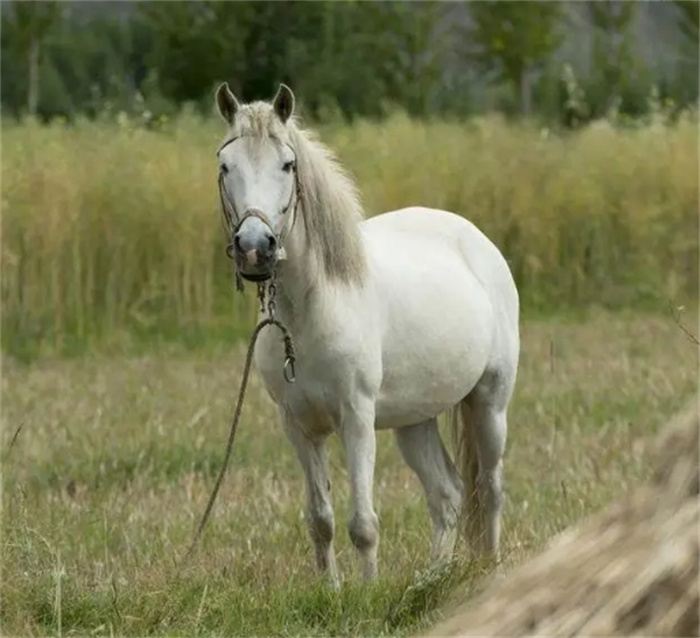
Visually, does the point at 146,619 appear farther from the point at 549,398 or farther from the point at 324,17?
the point at 324,17

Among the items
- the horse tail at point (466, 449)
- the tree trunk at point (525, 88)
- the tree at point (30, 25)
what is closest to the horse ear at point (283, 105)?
the horse tail at point (466, 449)

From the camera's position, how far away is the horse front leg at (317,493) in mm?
7133

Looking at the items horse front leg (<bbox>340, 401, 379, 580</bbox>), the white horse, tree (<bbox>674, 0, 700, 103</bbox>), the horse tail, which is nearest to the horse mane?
the white horse

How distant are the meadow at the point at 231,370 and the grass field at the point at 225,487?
0.06 feet

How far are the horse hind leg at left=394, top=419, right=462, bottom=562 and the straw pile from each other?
558cm

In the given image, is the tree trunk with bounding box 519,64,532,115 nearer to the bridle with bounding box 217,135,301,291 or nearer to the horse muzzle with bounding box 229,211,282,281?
the bridle with bounding box 217,135,301,291

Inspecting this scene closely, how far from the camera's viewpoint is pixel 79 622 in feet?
19.8

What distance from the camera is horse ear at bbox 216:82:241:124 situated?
685cm

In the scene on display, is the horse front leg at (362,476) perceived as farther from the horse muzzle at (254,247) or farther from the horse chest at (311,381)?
the horse muzzle at (254,247)

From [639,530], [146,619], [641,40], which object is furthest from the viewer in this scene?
[641,40]

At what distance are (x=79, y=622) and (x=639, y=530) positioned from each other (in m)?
4.01

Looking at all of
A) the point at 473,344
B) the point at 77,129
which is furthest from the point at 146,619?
the point at 77,129

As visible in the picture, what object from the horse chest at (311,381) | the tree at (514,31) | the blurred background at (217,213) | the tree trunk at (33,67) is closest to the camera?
the horse chest at (311,381)

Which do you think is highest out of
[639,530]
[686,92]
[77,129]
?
[639,530]
